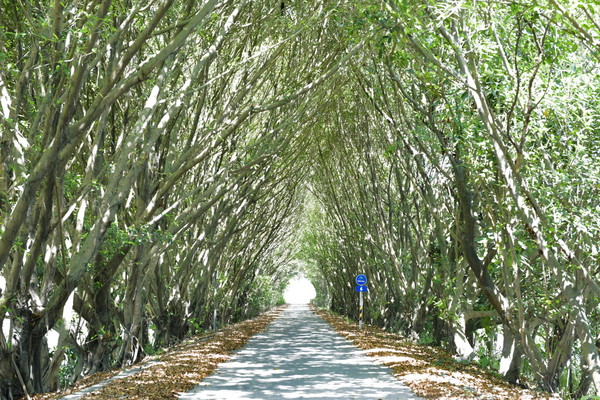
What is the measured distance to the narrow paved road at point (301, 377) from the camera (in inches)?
324

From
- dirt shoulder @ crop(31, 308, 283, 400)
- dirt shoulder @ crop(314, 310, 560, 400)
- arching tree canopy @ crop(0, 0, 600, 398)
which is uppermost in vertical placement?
arching tree canopy @ crop(0, 0, 600, 398)

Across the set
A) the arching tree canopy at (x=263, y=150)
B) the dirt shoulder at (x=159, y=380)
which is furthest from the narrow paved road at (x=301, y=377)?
the arching tree canopy at (x=263, y=150)

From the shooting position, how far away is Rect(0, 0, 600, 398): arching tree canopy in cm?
717

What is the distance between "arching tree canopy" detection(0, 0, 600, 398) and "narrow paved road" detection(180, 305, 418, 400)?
238cm

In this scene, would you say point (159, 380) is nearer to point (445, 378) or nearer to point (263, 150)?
point (445, 378)

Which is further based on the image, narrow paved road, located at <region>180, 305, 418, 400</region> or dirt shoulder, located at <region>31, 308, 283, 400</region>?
narrow paved road, located at <region>180, 305, 418, 400</region>

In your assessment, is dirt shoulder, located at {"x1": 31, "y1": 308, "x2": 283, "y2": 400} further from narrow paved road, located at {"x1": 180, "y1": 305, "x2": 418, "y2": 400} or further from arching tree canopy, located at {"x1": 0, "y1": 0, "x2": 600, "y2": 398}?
arching tree canopy, located at {"x1": 0, "y1": 0, "x2": 600, "y2": 398}

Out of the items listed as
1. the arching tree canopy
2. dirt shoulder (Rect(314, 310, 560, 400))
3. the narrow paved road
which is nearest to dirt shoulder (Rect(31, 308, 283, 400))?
the narrow paved road

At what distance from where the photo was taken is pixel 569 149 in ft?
27.8

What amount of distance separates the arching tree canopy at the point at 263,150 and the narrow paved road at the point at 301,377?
7.80ft

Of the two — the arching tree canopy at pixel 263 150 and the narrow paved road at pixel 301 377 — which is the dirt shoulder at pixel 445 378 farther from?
the arching tree canopy at pixel 263 150

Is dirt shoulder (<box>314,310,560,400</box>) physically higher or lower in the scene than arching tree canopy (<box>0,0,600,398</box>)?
lower

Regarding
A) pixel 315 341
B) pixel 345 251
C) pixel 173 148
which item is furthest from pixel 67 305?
pixel 345 251

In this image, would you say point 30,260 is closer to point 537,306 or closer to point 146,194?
point 146,194
